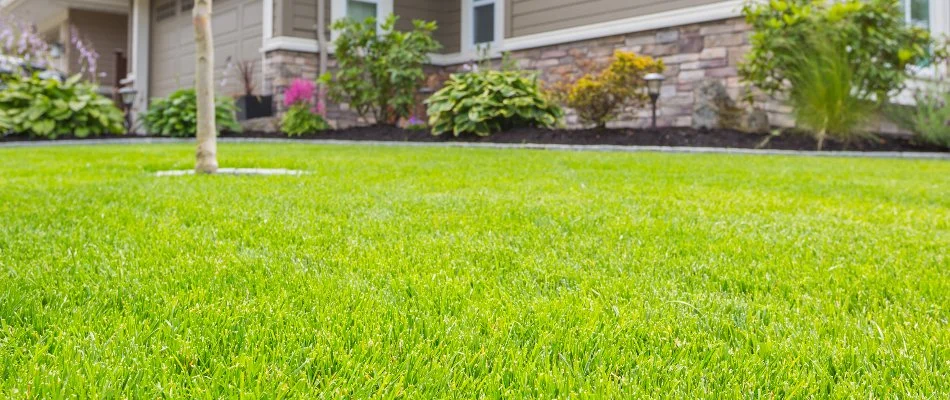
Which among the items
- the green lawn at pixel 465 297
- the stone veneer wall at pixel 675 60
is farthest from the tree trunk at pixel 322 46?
the green lawn at pixel 465 297

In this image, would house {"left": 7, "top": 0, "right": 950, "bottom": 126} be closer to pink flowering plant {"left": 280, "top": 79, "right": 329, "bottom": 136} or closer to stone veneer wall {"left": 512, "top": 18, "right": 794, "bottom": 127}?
stone veneer wall {"left": 512, "top": 18, "right": 794, "bottom": 127}

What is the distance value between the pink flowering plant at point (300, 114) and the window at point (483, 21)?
2.90 meters

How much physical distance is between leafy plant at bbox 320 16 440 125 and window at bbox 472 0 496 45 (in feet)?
4.20

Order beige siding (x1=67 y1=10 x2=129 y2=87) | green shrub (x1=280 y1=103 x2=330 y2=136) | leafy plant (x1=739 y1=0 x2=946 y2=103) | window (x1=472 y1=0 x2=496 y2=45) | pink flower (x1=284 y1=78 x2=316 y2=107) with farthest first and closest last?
beige siding (x1=67 y1=10 x2=129 y2=87)
window (x1=472 y1=0 x2=496 y2=45)
pink flower (x1=284 y1=78 x2=316 y2=107)
green shrub (x1=280 y1=103 x2=330 y2=136)
leafy plant (x1=739 y1=0 x2=946 y2=103)

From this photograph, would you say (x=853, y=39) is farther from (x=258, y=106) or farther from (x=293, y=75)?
(x=258, y=106)

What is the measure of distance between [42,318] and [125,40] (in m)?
18.4

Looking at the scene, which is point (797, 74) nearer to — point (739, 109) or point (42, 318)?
point (739, 109)

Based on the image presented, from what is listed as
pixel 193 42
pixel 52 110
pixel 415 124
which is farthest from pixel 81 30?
pixel 415 124

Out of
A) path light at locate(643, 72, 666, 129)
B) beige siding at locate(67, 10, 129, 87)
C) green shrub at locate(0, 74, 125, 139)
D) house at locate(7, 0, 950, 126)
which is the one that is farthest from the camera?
beige siding at locate(67, 10, 129, 87)

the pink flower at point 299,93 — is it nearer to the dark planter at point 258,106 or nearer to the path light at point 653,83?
the dark planter at point 258,106

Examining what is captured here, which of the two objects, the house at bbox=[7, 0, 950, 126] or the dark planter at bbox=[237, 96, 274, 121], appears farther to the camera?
the dark planter at bbox=[237, 96, 274, 121]

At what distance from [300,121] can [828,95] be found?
6.75 meters

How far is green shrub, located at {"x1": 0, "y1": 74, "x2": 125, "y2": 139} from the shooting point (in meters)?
8.61

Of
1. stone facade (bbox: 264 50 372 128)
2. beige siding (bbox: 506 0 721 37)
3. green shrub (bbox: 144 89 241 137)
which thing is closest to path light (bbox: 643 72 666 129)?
beige siding (bbox: 506 0 721 37)
